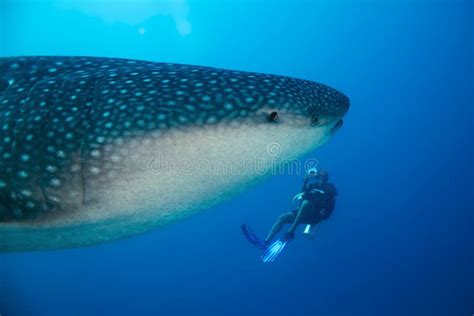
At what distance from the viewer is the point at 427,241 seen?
42.2 metres

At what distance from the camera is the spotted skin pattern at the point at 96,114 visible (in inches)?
84.4

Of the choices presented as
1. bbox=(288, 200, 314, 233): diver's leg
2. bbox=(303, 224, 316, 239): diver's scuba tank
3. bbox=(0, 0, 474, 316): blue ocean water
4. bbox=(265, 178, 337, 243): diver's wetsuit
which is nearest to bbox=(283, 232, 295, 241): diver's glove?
bbox=(265, 178, 337, 243): diver's wetsuit

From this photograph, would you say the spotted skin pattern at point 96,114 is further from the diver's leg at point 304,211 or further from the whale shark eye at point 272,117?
the diver's leg at point 304,211

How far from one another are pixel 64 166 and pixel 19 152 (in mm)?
379

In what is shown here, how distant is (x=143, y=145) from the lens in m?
2.14

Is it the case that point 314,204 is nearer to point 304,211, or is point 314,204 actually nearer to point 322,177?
point 304,211

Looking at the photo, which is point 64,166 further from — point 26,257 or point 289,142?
point 26,257

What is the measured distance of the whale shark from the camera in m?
2.12

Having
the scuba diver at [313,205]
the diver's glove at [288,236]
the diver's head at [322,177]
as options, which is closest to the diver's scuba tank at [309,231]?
the scuba diver at [313,205]

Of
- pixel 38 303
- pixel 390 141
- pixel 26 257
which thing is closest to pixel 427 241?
pixel 390 141

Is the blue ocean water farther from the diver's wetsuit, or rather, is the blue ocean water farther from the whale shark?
the whale shark

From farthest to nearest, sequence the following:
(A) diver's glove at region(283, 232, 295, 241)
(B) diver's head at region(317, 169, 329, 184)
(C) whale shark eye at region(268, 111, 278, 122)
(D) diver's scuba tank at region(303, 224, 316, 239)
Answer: (B) diver's head at region(317, 169, 329, 184), (D) diver's scuba tank at region(303, 224, 316, 239), (A) diver's glove at region(283, 232, 295, 241), (C) whale shark eye at region(268, 111, 278, 122)

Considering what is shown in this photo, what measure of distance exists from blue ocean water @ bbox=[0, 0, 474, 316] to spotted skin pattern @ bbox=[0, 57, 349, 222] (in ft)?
88.6

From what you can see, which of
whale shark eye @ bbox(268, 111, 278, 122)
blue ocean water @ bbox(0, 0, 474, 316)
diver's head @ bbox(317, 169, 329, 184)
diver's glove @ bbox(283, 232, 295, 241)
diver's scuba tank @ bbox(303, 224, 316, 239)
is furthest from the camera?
blue ocean water @ bbox(0, 0, 474, 316)
